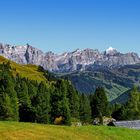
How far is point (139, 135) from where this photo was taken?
2803 inches

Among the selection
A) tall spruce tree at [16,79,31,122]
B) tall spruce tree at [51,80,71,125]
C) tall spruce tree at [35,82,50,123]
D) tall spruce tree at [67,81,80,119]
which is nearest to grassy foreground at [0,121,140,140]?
tall spruce tree at [35,82,50,123]

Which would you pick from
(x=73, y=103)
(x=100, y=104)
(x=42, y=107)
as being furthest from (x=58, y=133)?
(x=100, y=104)

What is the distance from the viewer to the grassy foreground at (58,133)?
5748 centimetres

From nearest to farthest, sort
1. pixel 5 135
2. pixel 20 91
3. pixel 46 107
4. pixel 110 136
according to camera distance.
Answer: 1. pixel 5 135
2. pixel 110 136
3. pixel 46 107
4. pixel 20 91

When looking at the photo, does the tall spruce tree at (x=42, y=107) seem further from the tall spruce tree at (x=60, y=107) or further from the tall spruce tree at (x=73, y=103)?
the tall spruce tree at (x=73, y=103)

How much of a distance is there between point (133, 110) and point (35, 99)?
153 feet

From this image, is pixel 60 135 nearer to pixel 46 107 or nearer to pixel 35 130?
pixel 35 130

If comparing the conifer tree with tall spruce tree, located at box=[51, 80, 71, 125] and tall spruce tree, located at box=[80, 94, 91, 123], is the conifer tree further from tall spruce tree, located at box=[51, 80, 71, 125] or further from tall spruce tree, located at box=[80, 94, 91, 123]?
tall spruce tree, located at box=[51, 80, 71, 125]

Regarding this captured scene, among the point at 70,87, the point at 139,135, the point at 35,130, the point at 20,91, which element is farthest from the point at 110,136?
the point at 70,87

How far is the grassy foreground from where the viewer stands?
5748 cm

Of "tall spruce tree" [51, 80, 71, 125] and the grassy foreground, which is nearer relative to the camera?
the grassy foreground

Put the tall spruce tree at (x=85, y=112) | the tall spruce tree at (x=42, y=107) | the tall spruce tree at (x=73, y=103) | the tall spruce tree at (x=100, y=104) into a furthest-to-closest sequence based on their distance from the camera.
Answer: the tall spruce tree at (x=100, y=104), the tall spruce tree at (x=85, y=112), the tall spruce tree at (x=73, y=103), the tall spruce tree at (x=42, y=107)

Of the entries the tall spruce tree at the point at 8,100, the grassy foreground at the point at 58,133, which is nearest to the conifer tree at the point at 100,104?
the tall spruce tree at the point at 8,100

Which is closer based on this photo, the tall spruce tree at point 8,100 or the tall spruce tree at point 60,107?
the tall spruce tree at point 8,100
